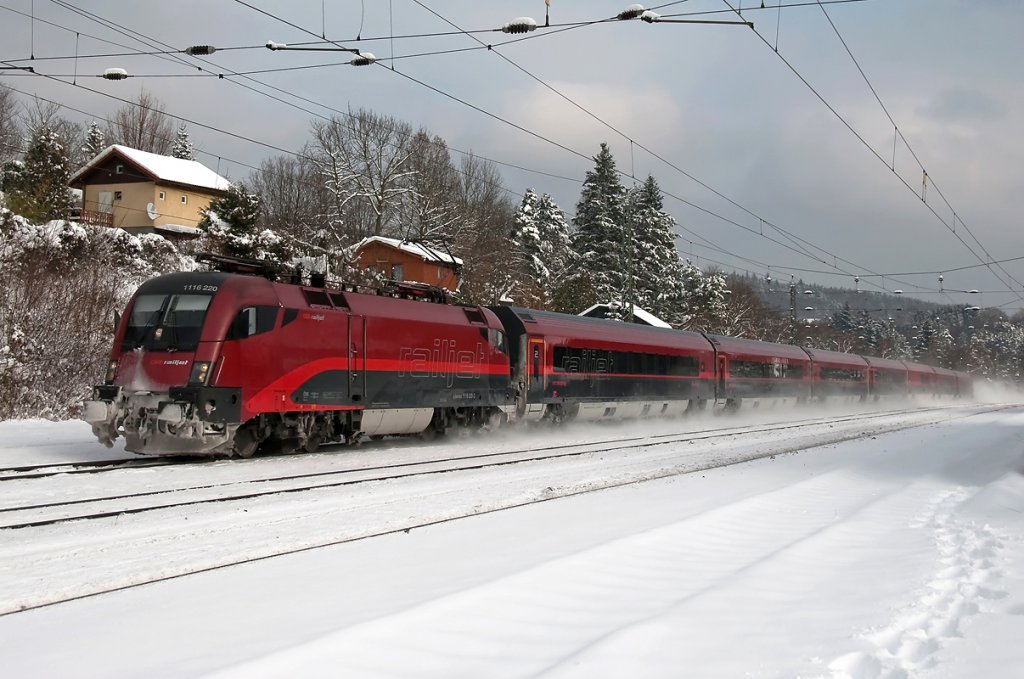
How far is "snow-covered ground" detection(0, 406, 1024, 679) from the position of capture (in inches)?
189

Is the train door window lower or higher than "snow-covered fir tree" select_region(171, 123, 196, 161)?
lower

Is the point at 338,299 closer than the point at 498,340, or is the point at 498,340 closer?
the point at 338,299

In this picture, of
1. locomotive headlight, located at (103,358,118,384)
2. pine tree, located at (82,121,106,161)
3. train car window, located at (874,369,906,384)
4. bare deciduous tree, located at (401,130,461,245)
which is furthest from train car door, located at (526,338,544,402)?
pine tree, located at (82,121,106,161)

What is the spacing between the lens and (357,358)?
1656cm

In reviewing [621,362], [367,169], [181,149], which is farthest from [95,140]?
[621,362]

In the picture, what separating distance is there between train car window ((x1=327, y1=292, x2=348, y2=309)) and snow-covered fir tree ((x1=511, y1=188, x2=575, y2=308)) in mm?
42029

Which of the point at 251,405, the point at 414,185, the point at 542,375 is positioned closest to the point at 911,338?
the point at 414,185

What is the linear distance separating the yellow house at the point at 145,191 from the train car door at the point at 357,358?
40.0 m

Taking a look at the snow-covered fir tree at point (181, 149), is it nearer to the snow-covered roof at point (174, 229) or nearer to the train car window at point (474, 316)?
the snow-covered roof at point (174, 229)

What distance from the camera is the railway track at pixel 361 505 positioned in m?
6.73

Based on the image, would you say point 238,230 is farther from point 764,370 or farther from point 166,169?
point 764,370

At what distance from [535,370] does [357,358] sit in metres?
7.36

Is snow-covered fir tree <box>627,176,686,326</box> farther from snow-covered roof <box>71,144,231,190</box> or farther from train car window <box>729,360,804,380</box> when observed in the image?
snow-covered roof <box>71,144,231,190</box>

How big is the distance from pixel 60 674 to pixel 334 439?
13.0m
